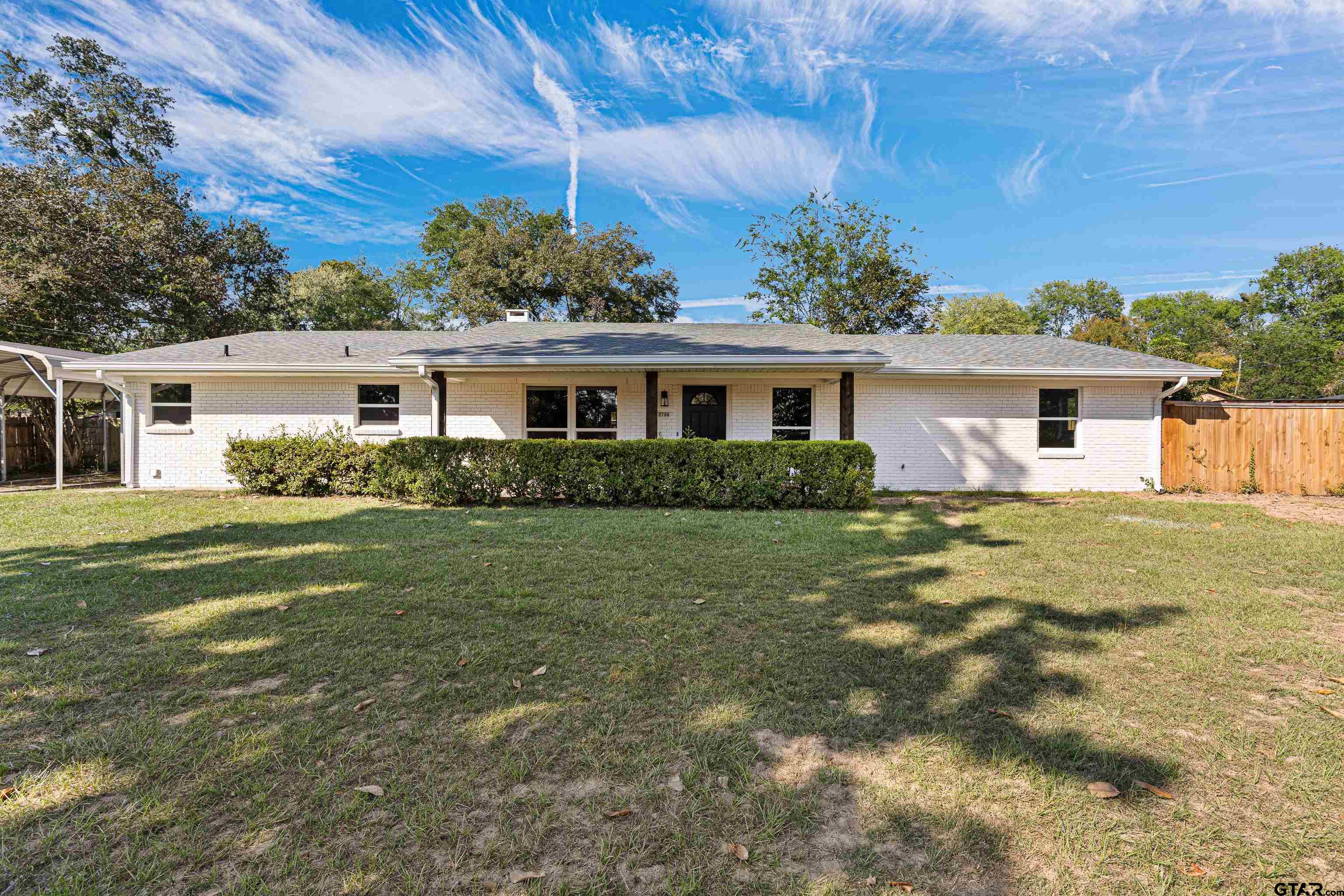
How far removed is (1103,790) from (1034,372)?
37.1ft

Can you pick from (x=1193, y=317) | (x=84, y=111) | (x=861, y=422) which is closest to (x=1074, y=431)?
(x=861, y=422)

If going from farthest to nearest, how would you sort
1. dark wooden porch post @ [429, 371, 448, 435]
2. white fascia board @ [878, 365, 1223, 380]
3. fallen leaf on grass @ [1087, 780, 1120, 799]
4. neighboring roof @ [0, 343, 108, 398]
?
neighboring roof @ [0, 343, 108, 398], white fascia board @ [878, 365, 1223, 380], dark wooden porch post @ [429, 371, 448, 435], fallen leaf on grass @ [1087, 780, 1120, 799]

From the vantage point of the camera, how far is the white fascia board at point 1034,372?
37.4ft

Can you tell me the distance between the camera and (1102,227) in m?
25.0

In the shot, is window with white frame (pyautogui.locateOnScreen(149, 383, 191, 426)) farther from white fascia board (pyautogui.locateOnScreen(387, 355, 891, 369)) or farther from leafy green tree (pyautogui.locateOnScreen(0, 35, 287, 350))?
leafy green tree (pyautogui.locateOnScreen(0, 35, 287, 350))

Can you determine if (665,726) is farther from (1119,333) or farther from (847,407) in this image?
(1119,333)

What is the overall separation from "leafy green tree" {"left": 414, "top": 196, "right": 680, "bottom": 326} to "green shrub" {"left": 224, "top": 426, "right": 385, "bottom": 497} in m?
16.8

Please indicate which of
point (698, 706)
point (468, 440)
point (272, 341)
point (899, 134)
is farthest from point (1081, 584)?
point (899, 134)

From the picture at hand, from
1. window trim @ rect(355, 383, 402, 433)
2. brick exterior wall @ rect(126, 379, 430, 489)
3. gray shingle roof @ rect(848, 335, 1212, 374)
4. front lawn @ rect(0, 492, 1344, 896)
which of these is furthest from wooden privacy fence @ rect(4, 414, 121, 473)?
gray shingle roof @ rect(848, 335, 1212, 374)

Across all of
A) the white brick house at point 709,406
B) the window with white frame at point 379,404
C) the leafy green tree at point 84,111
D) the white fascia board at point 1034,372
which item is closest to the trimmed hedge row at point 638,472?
the white brick house at point 709,406

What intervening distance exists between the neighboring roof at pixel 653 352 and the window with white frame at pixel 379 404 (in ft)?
2.33

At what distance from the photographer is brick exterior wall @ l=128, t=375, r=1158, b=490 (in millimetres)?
12109

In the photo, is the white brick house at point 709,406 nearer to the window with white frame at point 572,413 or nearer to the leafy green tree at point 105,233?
the window with white frame at point 572,413

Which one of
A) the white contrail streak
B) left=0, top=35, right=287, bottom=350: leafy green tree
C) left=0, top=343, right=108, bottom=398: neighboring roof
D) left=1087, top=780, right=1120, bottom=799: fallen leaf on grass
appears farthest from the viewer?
left=0, top=35, right=287, bottom=350: leafy green tree
